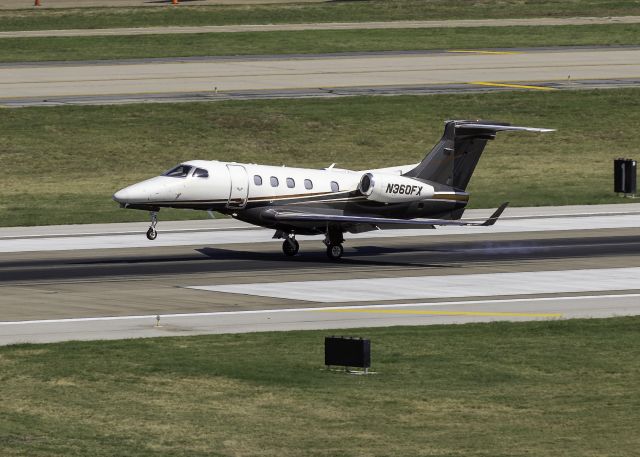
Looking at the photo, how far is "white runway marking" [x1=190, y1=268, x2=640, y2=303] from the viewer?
39812mm

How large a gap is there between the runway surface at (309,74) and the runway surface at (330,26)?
32.5 ft

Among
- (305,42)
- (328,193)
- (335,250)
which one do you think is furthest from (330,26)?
(335,250)

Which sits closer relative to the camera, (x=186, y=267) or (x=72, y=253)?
(x=186, y=267)

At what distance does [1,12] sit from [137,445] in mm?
88552

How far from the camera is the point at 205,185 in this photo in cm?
4462

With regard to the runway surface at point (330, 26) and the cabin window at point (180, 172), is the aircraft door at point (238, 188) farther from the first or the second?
the runway surface at point (330, 26)

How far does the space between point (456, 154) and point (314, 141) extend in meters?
23.3

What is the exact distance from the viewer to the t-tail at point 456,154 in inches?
1871

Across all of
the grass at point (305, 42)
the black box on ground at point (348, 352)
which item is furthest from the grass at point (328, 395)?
the grass at point (305, 42)

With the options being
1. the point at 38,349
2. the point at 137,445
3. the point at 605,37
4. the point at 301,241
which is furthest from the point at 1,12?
the point at 137,445

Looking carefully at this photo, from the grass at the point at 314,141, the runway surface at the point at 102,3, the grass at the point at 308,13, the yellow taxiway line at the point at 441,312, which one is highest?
the runway surface at the point at 102,3

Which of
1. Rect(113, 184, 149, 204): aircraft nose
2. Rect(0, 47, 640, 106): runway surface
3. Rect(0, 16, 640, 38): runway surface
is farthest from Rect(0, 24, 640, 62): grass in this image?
Rect(113, 184, 149, 204): aircraft nose

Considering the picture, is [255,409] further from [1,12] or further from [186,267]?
[1,12]

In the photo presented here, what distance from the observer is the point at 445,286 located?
4134cm
